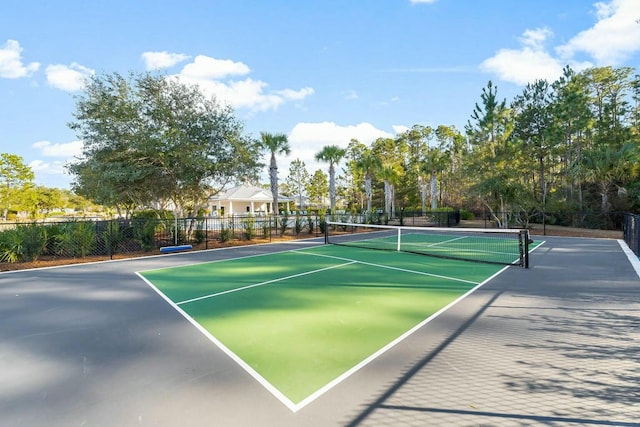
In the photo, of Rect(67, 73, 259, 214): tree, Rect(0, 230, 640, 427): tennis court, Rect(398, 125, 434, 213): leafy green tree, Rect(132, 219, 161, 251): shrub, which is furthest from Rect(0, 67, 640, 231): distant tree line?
Rect(0, 230, 640, 427): tennis court

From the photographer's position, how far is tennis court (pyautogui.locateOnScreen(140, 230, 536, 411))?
3719 mm

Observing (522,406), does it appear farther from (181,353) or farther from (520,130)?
(520,130)

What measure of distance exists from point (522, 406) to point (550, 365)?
1.08m

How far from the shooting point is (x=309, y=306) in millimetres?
6031

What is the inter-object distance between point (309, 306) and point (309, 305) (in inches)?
2.5

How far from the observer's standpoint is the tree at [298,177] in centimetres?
5884

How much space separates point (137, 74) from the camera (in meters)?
15.6

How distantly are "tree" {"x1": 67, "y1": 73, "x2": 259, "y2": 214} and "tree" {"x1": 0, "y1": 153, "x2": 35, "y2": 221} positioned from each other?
22257 millimetres

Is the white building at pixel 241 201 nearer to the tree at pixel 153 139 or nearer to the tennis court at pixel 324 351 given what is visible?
the tree at pixel 153 139

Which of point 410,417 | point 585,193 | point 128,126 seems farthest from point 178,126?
point 585,193

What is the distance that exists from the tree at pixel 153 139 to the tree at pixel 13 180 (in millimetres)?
22257

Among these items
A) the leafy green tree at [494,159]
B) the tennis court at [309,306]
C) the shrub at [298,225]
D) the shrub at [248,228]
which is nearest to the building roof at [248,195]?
the shrub at [298,225]

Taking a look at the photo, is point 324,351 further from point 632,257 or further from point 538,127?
point 538,127

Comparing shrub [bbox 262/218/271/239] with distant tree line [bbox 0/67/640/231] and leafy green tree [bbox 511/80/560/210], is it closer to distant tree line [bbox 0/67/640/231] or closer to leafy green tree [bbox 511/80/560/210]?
distant tree line [bbox 0/67/640/231]
